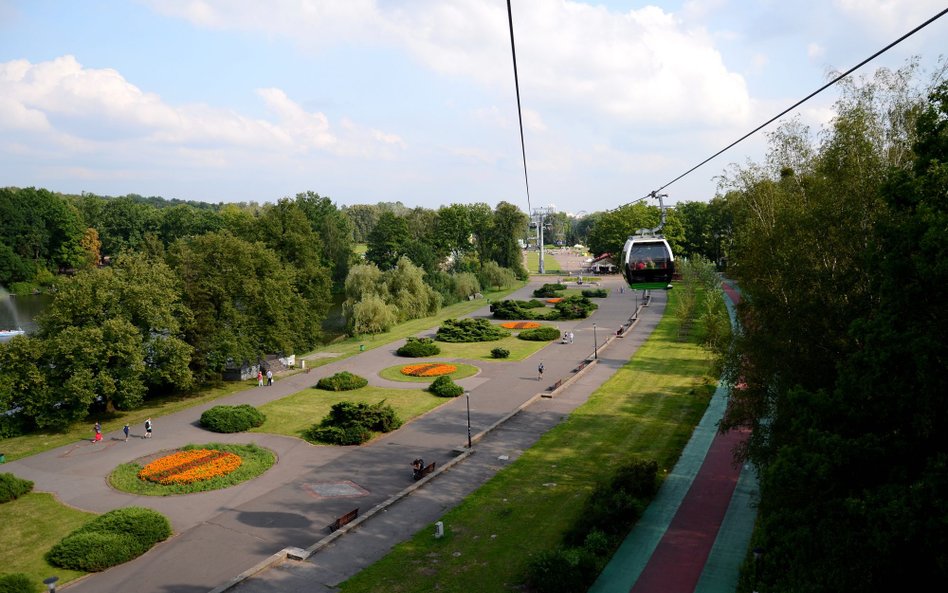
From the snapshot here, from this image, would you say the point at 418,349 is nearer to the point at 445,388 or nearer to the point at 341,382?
the point at 341,382

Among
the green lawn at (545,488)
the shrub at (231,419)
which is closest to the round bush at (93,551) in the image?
the green lawn at (545,488)

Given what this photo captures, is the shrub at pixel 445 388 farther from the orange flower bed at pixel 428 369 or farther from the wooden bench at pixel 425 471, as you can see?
the wooden bench at pixel 425 471

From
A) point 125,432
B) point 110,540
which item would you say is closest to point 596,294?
point 125,432

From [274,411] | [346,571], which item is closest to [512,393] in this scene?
[274,411]

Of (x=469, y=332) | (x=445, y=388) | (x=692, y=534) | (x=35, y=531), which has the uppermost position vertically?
(x=469, y=332)

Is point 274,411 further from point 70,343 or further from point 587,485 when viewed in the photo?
point 587,485

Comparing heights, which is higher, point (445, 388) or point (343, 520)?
point (445, 388)
